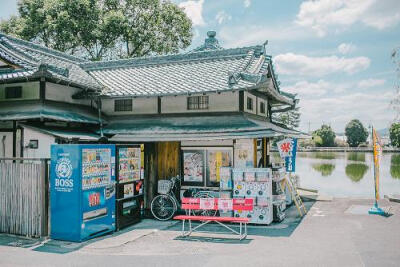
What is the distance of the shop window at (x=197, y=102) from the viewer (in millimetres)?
13320

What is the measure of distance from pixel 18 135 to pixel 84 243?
18.5ft

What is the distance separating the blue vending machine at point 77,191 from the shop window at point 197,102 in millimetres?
4499

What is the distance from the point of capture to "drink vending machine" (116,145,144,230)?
34.3 feet

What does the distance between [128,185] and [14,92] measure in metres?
5.87

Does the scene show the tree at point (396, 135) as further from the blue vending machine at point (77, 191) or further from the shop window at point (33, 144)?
the blue vending machine at point (77, 191)

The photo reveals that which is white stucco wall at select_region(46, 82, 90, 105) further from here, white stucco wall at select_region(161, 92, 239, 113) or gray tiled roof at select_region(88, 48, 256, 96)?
white stucco wall at select_region(161, 92, 239, 113)

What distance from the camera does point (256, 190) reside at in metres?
11.2

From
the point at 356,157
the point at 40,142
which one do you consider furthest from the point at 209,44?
the point at 356,157

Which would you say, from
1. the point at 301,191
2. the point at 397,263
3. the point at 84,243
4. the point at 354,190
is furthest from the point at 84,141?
the point at 354,190

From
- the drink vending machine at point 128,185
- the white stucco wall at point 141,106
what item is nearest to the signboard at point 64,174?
the drink vending machine at point 128,185

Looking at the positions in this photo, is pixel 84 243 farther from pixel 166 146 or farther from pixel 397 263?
pixel 397 263

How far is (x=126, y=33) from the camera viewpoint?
28391 mm

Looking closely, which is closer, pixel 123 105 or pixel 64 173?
pixel 64 173

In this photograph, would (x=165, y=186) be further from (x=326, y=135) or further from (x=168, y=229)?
(x=326, y=135)
